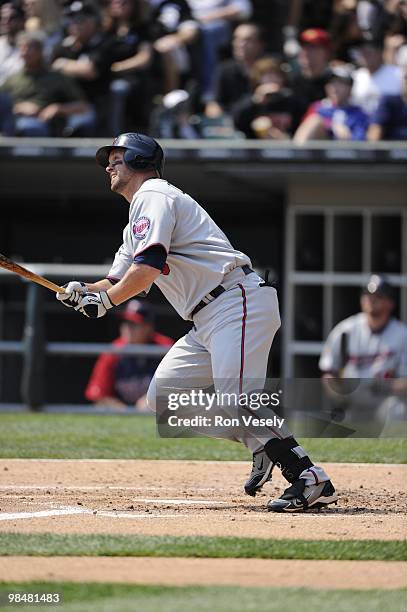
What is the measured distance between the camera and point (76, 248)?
12906 millimetres

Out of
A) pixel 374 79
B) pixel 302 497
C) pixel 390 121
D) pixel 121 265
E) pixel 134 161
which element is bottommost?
pixel 302 497

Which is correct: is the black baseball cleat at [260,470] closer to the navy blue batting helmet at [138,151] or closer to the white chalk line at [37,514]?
the white chalk line at [37,514]

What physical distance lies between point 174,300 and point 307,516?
1.10m

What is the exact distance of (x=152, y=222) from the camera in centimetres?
502

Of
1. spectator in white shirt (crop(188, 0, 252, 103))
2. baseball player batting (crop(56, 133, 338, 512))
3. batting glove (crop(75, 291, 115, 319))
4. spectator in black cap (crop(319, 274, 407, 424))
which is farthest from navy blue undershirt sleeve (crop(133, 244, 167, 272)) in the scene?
spectator in white shirt (crop(188, 0, 252, 103))

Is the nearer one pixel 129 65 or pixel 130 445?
pixel 130 445

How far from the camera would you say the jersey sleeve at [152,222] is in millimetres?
4996

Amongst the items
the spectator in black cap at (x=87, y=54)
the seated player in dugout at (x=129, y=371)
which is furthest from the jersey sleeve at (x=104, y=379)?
the spectator in black cap at (x=87, y=54)

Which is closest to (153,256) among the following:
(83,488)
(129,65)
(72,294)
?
(72,294)

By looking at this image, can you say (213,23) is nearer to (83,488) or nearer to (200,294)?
(83,488)

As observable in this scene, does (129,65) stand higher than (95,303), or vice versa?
(129,65)

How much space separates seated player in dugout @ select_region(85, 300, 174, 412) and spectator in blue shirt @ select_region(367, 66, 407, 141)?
2526 mm

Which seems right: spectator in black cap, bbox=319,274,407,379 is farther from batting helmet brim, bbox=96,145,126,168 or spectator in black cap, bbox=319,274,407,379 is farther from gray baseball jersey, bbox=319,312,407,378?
batting helmet brim, bbox=96,145,126,168

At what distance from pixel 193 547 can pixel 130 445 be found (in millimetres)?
3635
